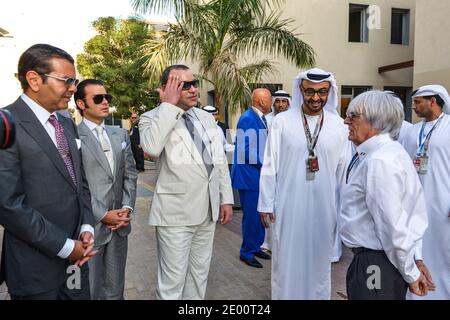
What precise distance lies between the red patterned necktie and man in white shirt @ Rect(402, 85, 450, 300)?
11.3ft

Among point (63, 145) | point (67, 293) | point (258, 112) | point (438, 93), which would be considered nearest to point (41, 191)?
point (63, 145)

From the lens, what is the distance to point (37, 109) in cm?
202

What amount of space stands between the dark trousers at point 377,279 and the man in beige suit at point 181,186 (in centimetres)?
121

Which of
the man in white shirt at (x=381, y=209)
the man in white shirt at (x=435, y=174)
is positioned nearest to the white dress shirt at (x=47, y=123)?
the man in white shirt at (x=381, y=209)

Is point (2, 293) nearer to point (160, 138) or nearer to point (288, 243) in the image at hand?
point (160, 138)

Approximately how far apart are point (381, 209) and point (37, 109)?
1.91 metres

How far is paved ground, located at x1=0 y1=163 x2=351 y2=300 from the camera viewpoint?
384 cm

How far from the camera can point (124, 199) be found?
312 cm

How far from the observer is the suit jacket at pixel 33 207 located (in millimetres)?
1802

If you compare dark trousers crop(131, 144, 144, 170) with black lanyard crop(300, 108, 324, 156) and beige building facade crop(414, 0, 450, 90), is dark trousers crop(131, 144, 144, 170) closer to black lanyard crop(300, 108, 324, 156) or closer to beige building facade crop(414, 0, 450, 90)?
beige building facade crop(414, 0, 450, 90)
